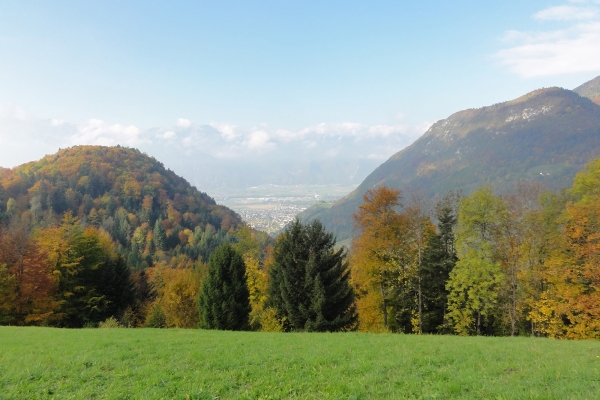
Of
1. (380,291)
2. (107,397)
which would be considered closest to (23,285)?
(107,397)

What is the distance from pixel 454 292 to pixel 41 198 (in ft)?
397

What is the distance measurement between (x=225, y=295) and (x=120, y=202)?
11222 centimetres

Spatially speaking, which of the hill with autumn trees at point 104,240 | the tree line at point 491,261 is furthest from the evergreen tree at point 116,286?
the tree line at point 491,261

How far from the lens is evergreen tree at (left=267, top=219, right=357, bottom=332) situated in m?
27.0

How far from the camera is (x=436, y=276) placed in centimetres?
3153

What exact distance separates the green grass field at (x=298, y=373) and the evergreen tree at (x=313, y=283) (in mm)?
14218

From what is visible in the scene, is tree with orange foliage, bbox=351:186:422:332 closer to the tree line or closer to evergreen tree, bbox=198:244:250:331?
the tree line

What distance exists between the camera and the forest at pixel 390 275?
23672 millimetres

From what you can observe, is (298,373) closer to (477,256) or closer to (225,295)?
(225,295)

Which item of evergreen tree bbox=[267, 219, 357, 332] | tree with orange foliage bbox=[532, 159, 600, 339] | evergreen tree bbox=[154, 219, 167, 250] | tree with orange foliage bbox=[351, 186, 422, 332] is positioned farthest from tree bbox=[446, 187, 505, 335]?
evergreen tree bbox=[154, 219, 167, 250]

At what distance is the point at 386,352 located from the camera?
1218cm

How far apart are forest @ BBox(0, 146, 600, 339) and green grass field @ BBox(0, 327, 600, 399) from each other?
13743 mm

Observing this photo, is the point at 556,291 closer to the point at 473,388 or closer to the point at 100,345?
the point at 473,388

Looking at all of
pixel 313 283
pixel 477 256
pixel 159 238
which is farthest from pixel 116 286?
pixel 159 238
